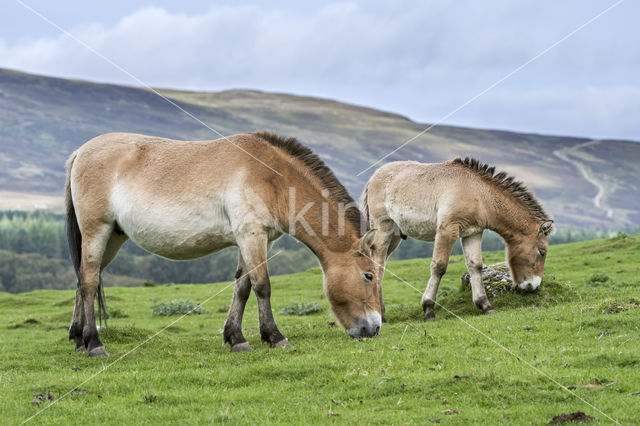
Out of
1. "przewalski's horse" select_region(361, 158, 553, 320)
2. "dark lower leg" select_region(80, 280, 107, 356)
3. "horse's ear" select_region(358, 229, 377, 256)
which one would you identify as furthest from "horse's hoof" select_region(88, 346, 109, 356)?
"przewalski's horse" select_region(361, 158, 553, 320)

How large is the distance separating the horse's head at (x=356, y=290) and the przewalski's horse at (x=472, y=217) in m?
3.88

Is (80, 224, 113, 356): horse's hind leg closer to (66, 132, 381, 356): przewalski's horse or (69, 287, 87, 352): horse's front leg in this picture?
(66, 132, 381, 356): przewalski's horse

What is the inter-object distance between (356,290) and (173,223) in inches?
141

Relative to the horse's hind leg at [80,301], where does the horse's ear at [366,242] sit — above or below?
above

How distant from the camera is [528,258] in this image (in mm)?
15273

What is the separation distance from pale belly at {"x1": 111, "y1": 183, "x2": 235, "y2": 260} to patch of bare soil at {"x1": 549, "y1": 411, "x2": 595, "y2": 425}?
651 cm

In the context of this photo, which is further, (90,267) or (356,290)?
(90,267)

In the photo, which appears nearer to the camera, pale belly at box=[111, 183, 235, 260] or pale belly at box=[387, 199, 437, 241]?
pale belly at box=[111, 183, 235, 260]

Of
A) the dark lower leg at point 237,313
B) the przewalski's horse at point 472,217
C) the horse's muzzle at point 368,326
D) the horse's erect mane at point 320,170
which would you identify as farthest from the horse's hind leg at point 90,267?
the przewalski's horse at point 472,217

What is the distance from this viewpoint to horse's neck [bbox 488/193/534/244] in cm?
1540

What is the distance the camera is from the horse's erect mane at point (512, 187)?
15523 millimetres

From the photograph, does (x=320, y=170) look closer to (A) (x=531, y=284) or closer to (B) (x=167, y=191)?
(B) (x=167, y=191)

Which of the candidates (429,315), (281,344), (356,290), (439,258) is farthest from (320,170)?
(429,315)

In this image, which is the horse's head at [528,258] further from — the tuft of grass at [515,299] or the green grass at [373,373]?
the green grass at [373,373]
